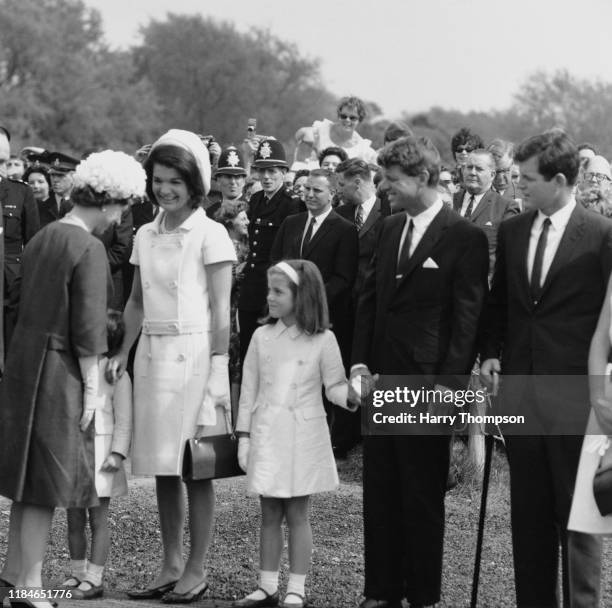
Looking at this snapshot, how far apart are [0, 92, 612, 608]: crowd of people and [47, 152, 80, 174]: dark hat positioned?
5.44 m

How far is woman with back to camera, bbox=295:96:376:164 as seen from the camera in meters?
12.7

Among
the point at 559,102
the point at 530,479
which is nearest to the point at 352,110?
the point at 530,479

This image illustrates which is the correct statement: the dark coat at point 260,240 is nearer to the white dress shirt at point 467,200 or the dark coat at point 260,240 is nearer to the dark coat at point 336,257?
the dark coat at point 336,257

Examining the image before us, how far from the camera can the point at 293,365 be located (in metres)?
6.48

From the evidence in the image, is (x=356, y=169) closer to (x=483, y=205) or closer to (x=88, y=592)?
(x=483, y=205)

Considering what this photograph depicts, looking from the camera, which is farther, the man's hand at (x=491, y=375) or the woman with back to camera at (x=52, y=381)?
the man's hand at (x=491, y=375)

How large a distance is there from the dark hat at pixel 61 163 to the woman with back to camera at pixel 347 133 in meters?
2.51

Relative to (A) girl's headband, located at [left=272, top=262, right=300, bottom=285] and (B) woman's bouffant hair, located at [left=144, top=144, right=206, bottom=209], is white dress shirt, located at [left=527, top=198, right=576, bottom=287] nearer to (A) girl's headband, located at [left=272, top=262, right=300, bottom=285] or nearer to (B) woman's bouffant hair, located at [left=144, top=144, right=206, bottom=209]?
(A) girl's headband, located at [left=272, top=262, right=300, bottom=285]

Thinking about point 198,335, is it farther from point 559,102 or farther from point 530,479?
point 559,102

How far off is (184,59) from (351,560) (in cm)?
6837

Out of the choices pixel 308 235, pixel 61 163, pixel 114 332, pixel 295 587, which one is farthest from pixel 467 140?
pixel 295 587

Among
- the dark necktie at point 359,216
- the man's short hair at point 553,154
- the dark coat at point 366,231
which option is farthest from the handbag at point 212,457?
the dark necktie at point 359,216

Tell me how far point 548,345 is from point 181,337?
1867 mm

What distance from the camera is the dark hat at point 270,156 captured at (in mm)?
10469
